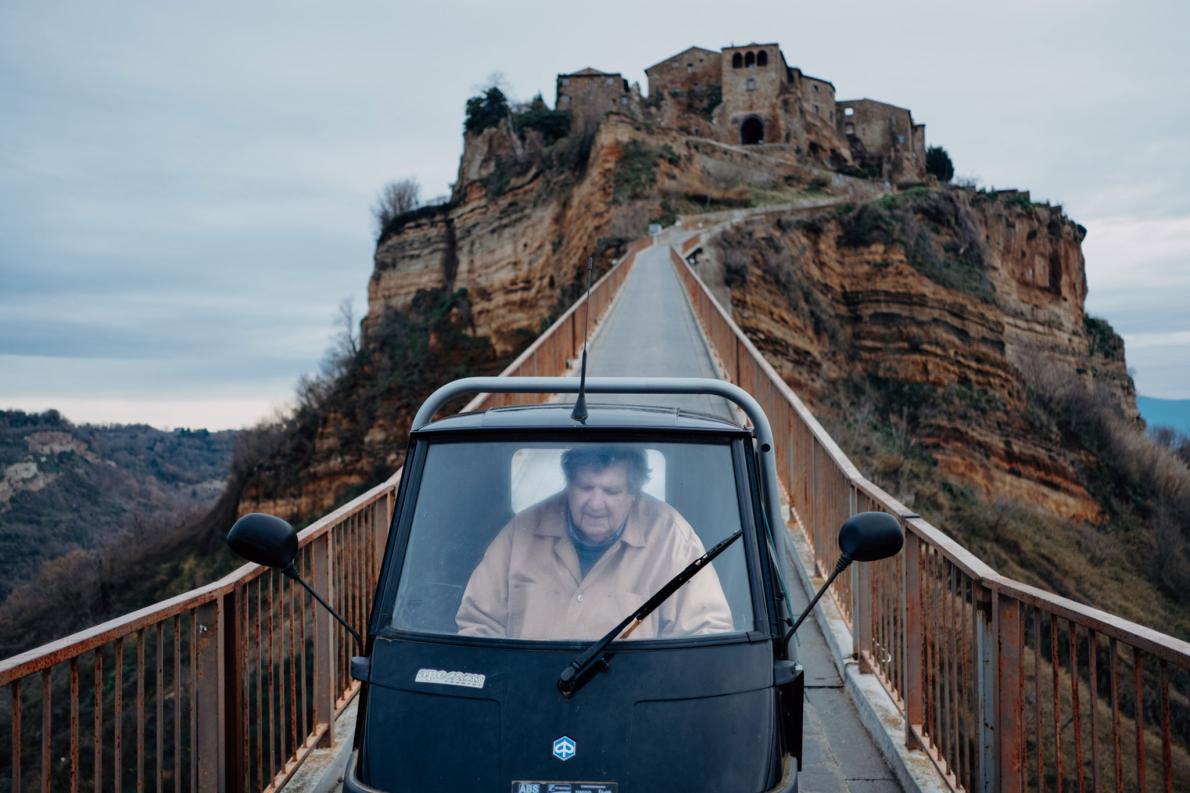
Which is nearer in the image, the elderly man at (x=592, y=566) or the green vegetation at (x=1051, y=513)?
the elderly man at (x=592, y=566)

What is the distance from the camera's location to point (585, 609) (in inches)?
124

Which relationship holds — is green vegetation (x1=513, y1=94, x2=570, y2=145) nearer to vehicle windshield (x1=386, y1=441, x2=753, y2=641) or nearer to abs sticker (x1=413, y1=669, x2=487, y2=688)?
vehicle windshield (x1=386, y1=441, x2=753, y2=641)

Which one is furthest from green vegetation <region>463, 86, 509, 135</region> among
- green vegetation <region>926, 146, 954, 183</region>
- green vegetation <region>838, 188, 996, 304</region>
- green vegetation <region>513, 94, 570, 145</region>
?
green vegetation <region>926, 146, 954, 183</region>

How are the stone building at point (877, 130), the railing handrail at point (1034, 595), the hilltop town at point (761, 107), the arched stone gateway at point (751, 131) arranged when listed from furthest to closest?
1. the stone building at point (877, 130)
2. the arched stone gateway at point (751, 131)
3. the hilltop town at point (761, 107)
4. the railing handrail at point (1034, 595)

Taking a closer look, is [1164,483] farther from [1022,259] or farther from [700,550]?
[700,550]

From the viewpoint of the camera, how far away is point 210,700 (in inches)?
159

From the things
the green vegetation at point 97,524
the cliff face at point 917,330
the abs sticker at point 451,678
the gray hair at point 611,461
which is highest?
the cliff face at point 917,330

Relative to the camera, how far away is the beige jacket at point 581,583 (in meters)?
3.12

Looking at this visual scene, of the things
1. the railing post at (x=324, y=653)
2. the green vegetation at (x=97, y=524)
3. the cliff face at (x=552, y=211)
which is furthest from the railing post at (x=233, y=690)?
the green vegetation at (x=97, y=524)

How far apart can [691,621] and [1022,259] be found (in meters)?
64.6

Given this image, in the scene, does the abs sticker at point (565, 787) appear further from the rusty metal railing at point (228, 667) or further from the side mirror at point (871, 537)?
the rusty metal railing at point (228, 667)

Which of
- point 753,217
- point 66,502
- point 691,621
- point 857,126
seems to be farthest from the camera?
point 857,126

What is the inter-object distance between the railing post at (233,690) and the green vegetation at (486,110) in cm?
7089

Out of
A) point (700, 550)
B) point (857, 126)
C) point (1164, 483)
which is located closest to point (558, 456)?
point (700, 550)
